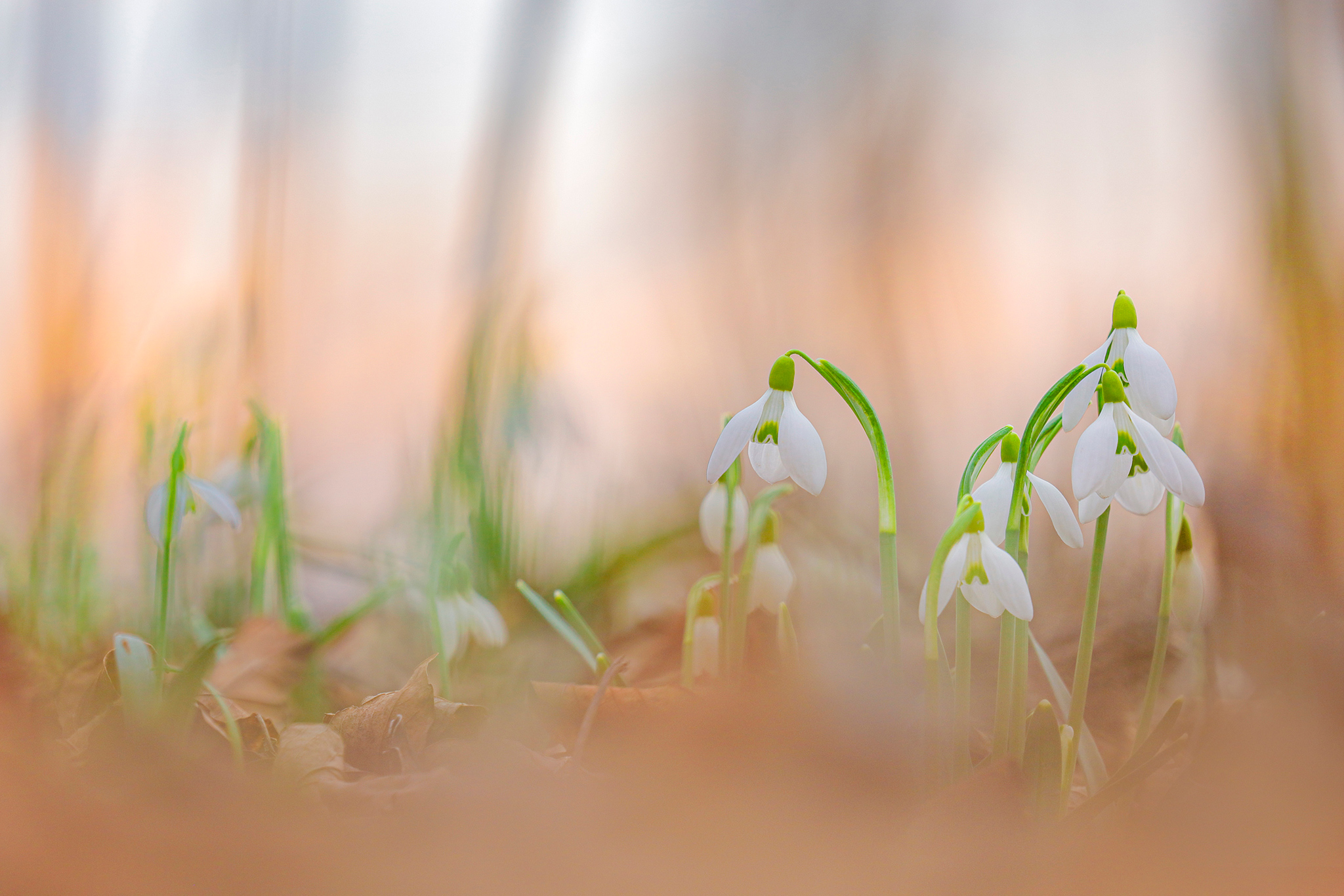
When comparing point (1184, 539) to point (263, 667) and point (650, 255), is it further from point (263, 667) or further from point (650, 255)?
point (263, 667)

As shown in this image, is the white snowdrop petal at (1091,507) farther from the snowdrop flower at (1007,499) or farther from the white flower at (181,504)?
the white flower at (181,504)

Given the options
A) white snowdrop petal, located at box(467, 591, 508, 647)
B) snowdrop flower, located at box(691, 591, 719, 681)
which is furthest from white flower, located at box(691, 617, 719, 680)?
white snowdrop petal, located at box(467, 591, 508, 647)

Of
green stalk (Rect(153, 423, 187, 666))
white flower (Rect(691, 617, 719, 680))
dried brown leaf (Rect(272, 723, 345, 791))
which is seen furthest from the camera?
white flower (Rect(691, 617, 719, 680))

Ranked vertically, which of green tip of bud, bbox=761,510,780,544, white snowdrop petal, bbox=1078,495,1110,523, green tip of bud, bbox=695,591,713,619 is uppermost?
white snowdrop petal, bbox=1078,495,1110,523

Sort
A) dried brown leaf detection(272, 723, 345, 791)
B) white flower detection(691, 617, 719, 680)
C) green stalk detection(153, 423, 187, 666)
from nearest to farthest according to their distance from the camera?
dried brown leaf detection(272, 723, 345, 791), green stalk detection(153, 423, 187, 666), white flower detection(691, 617, 719, 680)

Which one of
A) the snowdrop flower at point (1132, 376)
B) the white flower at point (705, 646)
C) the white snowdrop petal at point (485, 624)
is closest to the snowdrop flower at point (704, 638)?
the white flower at point (705, 646)

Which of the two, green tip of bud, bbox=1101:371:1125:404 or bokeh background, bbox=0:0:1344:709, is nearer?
green tip of bud, bbox=1101:371:1125:404

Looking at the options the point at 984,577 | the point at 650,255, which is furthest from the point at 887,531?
the point at 650,255

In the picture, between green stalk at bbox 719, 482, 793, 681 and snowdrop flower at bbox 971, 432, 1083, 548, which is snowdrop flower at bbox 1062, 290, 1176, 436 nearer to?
snowdrop flower at bbox 971, 432, 1083, 548
